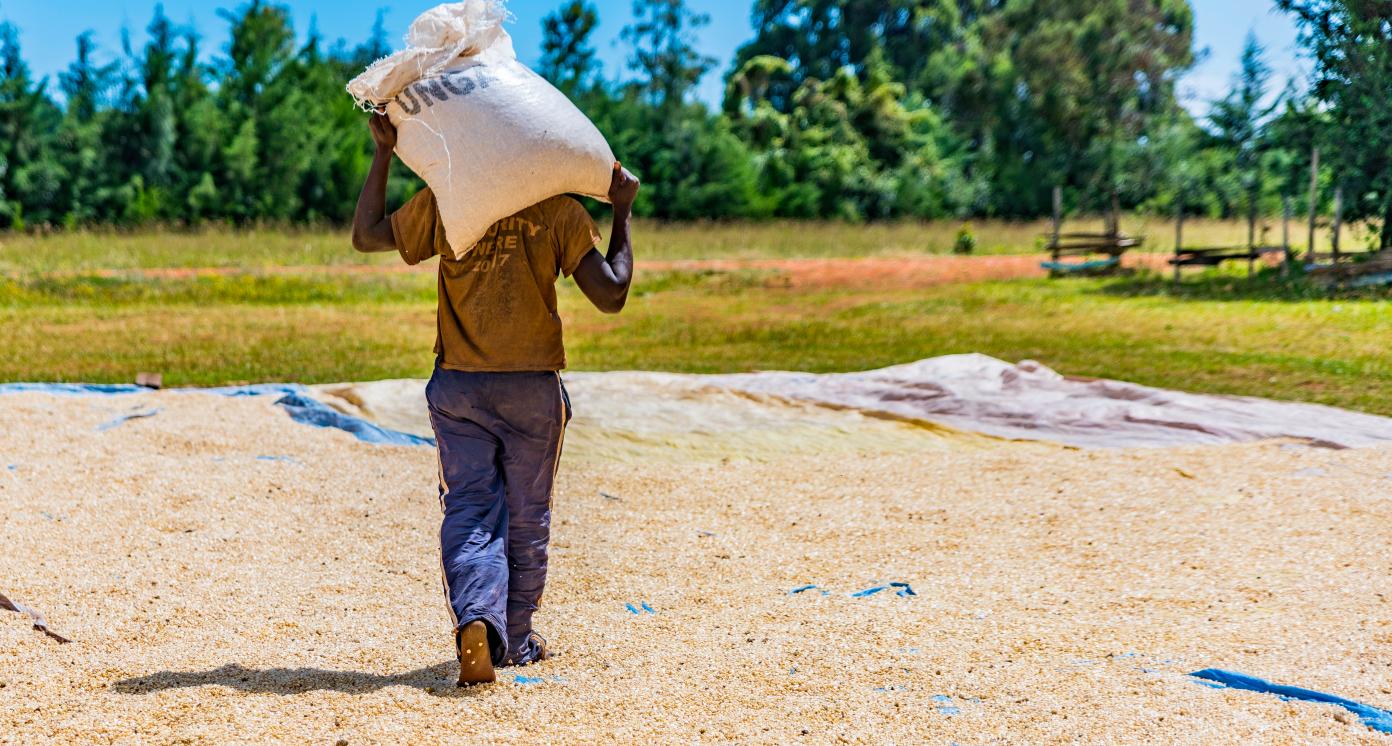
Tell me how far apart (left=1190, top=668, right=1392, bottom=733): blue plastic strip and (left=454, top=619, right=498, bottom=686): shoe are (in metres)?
1.58

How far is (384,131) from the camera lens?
288cm

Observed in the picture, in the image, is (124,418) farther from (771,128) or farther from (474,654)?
(771,128)

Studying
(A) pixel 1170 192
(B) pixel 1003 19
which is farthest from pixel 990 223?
(B) pixel 1003 19

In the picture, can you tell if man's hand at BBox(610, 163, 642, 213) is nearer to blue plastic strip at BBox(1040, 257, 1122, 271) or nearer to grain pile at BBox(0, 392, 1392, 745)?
grain pile at BBox(0, 392, 1392, 745)

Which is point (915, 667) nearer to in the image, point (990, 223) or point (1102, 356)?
point (1102, 356)

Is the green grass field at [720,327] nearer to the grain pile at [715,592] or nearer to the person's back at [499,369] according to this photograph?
the grain pile at [715,592]

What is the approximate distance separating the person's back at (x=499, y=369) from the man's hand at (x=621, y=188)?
0.01 metres

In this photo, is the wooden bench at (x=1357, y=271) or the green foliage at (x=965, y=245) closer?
the wooden bench at (x=1357, y=271)

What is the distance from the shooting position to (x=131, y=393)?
6.50 metres

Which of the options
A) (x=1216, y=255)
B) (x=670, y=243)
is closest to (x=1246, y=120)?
(x=1216, y=255)

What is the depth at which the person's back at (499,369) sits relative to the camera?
273cm

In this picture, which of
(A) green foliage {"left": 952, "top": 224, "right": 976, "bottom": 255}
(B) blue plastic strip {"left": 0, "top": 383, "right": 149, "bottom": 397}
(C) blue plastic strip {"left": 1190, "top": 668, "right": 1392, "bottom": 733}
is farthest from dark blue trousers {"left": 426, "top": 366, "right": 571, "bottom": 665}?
(A) green foliage {"left": 952, "top": 224, "right": 976, "bottom": 255}

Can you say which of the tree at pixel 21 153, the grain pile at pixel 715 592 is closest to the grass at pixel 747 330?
the grain pile at pixel 715 592

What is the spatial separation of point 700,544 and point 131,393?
3.76 meters
